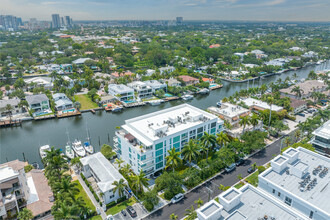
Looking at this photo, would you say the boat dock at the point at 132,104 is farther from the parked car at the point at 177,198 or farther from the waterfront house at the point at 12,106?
the parked car at the point at 177,198

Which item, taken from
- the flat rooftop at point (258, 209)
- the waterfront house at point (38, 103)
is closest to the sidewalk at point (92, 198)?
the flat rooftop at point (258, 209)

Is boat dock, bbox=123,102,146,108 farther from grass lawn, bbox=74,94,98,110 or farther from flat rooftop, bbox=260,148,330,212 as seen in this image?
flat rooftop, bbox=260,148,330,212

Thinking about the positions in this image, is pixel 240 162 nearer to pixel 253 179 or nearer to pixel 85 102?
pixel 253 179

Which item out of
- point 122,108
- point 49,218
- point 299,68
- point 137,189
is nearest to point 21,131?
point 122,108

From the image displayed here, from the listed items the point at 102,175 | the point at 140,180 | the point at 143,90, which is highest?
the point at 143,90

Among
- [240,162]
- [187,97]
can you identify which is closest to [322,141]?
[240,162]

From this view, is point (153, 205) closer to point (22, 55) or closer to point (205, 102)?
point (205, 102)
